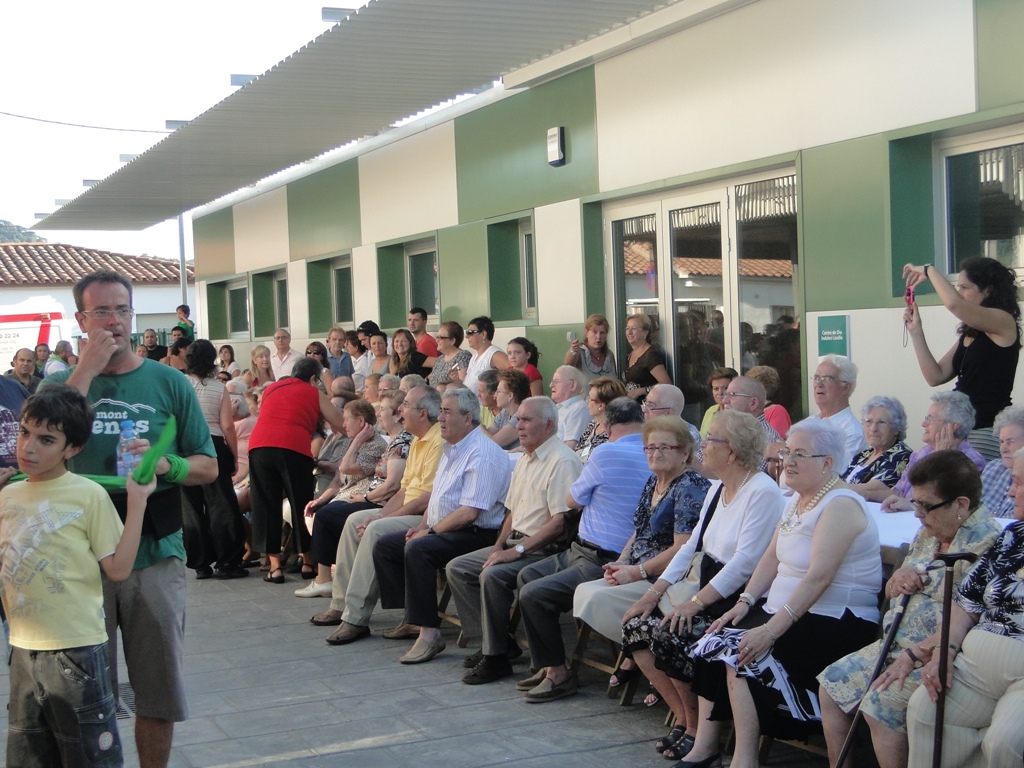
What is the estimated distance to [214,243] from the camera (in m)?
19.9

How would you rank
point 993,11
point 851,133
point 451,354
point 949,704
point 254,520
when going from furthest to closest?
point 451,354
point 254,520
point 851,133
point 993,11
point 949,704

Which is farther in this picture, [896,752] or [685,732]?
[685,732]

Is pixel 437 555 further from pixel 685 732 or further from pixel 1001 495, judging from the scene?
pixel 1001 495

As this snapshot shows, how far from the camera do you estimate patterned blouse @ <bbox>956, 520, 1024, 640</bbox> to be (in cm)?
367

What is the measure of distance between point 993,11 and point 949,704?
4243mm

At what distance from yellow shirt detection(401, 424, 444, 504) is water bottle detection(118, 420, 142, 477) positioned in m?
3.59

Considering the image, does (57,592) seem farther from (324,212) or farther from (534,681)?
(324,212)

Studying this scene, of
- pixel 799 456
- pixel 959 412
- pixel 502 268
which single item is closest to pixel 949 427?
pixel 959 412

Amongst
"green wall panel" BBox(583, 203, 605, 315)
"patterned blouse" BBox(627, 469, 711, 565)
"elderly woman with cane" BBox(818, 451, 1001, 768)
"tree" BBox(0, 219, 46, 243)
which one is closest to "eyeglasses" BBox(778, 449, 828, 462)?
"elderly woman with cane" BBox(818, 451, 1001, 768)

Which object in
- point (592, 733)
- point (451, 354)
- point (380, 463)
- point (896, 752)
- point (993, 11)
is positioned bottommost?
point (592, 733)

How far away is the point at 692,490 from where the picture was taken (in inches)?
208

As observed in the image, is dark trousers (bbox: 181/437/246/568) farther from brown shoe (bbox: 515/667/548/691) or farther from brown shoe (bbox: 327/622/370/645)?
brown shoe (bbox: 515/667/548/691)

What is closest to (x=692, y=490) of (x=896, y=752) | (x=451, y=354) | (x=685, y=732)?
(x=685, y=732)

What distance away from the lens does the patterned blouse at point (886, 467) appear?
5.59m
